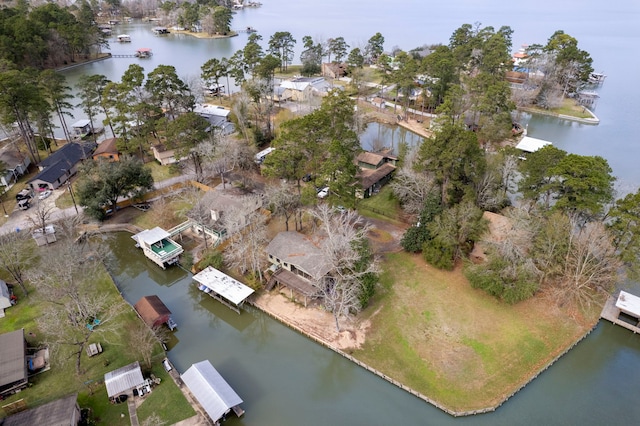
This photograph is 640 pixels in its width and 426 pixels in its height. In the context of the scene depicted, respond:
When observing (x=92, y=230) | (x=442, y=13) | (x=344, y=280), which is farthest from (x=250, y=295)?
(x=442, y=13)

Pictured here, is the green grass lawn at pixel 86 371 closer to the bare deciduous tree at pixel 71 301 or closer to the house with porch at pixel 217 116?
the bare deciduous tree at pixel 71 301

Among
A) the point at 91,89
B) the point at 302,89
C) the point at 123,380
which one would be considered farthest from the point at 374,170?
the point at 91,89

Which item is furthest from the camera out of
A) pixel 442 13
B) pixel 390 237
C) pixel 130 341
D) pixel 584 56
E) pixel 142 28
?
pixel 442 13

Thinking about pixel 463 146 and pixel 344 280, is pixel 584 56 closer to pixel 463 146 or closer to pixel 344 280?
pixel 463 146

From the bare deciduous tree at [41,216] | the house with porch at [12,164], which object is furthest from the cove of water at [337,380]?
the house with porch at [12,164]

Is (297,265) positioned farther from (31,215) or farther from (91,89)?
(91,89)

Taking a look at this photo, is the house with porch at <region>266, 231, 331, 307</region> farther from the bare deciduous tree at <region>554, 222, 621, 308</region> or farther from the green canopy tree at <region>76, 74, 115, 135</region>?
the green canopy tree at <region>76, 74, 115, 135</region>
